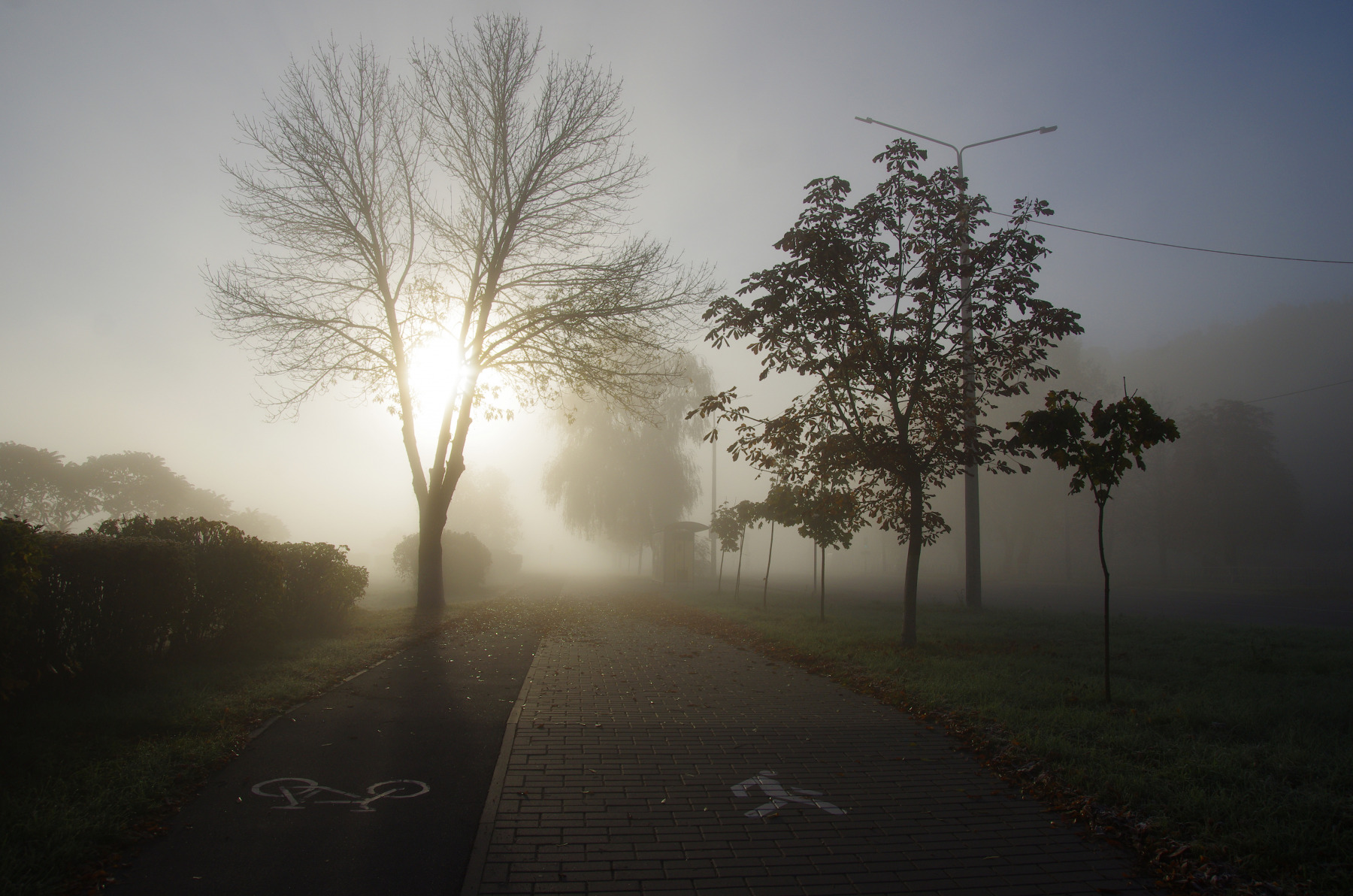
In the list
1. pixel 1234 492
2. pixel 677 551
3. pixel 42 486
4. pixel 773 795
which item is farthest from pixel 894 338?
pixel 42 486

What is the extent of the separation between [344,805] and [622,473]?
3437cm

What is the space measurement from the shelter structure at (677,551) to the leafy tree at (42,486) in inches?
1819

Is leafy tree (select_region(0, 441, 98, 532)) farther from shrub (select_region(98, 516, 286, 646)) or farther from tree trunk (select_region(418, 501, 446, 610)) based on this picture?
shrub (select_region(98, 516, 286, 646))

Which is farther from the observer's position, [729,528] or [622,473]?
A: [622,473]

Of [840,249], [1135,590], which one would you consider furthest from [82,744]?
[1135,590]

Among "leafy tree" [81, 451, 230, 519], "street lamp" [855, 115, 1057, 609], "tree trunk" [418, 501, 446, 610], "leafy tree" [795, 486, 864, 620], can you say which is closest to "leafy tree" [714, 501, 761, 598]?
"leafy tree" [795, 486, 864, 620]

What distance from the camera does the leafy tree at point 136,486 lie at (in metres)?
57.5

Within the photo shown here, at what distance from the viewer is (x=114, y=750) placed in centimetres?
501

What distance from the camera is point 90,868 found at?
137 inches

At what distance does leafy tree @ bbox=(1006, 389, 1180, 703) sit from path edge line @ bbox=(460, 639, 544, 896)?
5921mm

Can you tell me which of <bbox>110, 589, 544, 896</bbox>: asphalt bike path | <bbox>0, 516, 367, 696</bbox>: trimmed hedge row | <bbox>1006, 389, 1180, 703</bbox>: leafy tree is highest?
<bbox>1006, 389, 1180, 703</bbox>: leafy tree

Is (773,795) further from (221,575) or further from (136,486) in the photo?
(136,486)

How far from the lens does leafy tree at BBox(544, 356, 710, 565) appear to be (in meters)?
38.8

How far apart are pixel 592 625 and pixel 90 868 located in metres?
12.1
